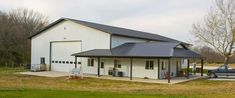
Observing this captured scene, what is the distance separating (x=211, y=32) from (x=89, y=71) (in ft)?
60.5

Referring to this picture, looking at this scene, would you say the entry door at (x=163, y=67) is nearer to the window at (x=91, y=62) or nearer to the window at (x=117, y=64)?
the window at (x=117, y=64)

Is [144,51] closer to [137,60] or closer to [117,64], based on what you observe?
[137,60]

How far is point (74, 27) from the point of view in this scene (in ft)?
123

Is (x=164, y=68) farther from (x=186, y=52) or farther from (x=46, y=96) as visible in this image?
(x=46, y=96)

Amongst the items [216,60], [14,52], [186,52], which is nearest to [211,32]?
[186,52]

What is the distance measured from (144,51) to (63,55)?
1187 cm

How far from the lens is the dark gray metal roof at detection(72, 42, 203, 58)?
30125 millimetres

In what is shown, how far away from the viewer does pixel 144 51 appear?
31641mm

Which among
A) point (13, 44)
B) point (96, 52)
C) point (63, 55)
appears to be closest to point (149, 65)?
point (96, 52)

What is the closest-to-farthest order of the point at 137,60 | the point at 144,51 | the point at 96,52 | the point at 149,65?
the point at 144,51, the point at 149,65, the point at 137,60, the point at 96,52

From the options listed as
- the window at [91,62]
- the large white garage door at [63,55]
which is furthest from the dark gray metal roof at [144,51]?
the large white garage door at [63,55]

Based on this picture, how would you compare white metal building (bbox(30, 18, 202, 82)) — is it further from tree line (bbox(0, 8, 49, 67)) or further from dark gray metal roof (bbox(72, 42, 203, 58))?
tree line (bbox(0, 8, 49, 67))

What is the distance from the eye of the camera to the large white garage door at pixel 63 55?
3797 centimetres

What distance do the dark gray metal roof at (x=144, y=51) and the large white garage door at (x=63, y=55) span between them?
3546mm
